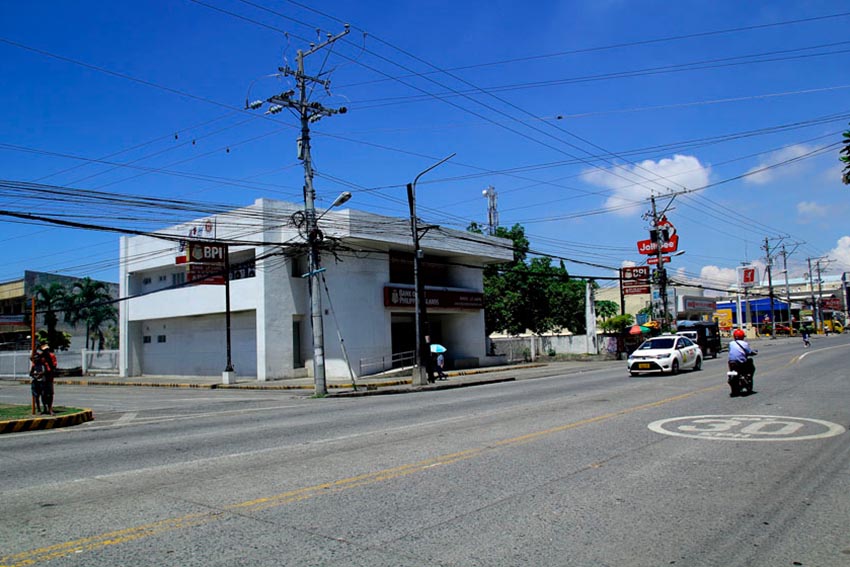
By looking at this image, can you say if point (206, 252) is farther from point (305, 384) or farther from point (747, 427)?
point (747, 427)

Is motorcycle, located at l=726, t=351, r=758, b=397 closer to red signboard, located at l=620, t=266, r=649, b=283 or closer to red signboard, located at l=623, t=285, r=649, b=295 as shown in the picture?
red signboard, located at l=620, t=266, r=649, b=283

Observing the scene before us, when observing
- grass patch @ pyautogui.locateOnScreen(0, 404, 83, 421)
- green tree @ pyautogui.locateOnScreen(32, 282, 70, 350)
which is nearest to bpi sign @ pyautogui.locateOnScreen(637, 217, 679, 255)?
grass patch @ pyautogui.locateOnScreen(0, 404, 83, 421)

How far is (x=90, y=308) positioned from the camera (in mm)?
60562

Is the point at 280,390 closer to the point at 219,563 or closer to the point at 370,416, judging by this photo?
the point at 370,416

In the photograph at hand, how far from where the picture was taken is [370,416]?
46.4 ft

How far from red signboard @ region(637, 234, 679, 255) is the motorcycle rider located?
33.9 m

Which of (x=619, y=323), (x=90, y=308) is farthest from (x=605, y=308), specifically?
(x=90, y=308)

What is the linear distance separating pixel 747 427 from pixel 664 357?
1370 cm

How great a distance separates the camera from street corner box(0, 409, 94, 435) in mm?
13922

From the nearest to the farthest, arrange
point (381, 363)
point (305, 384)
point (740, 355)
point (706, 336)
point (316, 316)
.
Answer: point (740, 355)
point (316, 316)
point (305, 384)
point (381, 363)
point (706, 336)

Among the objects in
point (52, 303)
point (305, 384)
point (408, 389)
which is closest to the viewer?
point (408, 389)

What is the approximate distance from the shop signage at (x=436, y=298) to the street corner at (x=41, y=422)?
20.6 meters

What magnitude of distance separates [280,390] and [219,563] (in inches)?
973

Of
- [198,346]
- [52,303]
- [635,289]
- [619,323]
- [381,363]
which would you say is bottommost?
[381,363]
